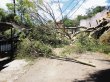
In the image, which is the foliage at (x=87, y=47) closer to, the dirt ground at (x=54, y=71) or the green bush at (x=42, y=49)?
the green bush at (x=42, y=49)

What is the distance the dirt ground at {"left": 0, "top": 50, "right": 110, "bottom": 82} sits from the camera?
8508mm

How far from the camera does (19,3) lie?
840 inches

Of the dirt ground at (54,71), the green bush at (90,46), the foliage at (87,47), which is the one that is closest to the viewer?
the dirt ground at (54,71)

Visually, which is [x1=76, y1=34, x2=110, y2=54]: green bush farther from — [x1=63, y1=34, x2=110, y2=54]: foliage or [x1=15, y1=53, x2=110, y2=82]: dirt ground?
[x1=15, y1=53, x2=110, y2=82]: dirt ground

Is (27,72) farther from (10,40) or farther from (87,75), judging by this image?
(10,40)

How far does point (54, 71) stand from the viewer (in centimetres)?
962

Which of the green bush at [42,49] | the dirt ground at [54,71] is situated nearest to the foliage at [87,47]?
the green bush at [42,49]

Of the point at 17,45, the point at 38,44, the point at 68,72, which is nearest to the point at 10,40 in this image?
the point at 17,45

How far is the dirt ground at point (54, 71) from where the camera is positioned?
8.51 meters

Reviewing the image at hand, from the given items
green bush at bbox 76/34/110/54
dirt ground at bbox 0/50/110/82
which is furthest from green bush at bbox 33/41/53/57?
green bush at bbox 76/34/110/54

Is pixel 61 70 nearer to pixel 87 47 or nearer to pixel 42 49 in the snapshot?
pixel 42 49

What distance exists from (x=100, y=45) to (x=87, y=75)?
266 inches

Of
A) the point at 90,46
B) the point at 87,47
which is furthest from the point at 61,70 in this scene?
the point at 90,46

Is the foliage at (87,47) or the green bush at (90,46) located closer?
the foliage at (87,47)
